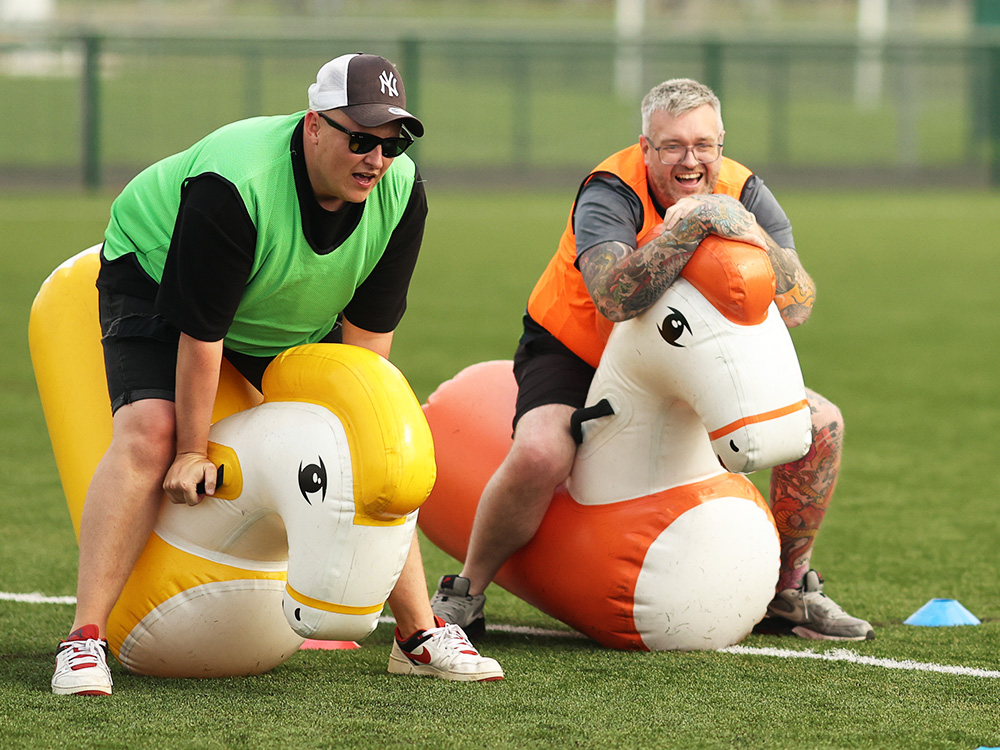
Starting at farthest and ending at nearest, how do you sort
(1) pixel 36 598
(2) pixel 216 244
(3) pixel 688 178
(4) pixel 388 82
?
(1) pixel 36 598 < (3) pixel 688 178 < (4) pixel 388 82 < (2) pixel 216 244

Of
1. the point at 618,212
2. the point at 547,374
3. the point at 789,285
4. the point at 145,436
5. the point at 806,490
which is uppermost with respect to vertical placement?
the point at 618,212

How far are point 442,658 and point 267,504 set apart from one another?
0.58 m

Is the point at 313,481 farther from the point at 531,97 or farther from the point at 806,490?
the point at 531,97

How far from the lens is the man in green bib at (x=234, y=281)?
10.7 feet

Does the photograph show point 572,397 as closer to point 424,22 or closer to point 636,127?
point 636,127

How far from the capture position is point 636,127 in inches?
920

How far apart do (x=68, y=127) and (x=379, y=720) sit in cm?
1837

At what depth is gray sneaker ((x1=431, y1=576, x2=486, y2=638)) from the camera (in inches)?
156

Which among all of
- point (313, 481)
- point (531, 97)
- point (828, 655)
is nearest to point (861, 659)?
point (828, 655)

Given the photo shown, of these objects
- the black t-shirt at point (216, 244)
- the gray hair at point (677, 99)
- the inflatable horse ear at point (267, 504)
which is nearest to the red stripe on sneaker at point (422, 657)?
the inflatable horse ear at point (267, 504)

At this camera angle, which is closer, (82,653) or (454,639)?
(82,653)

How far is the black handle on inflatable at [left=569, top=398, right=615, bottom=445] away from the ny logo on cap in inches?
38.8

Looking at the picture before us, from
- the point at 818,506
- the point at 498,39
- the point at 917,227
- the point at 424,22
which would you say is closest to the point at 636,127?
the point at 498,39

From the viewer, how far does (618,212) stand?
3.82 metres
